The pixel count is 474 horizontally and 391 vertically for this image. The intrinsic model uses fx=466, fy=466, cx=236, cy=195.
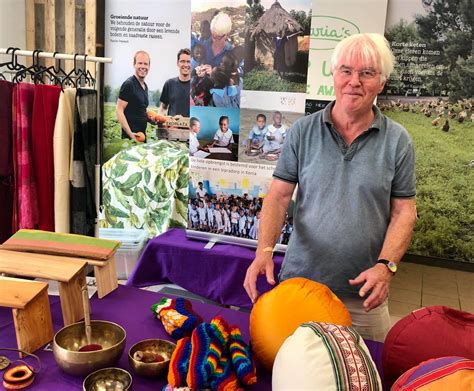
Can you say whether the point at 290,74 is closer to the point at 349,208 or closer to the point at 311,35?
the point at 311,35

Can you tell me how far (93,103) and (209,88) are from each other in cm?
96

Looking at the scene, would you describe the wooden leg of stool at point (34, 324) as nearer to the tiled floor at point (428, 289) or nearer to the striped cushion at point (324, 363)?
the striped cushion at point (324, 363)

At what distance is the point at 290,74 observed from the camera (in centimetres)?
319

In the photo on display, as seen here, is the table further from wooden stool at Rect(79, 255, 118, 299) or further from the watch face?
the watch face

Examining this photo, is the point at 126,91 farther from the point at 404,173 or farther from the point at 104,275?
the point at 404,173

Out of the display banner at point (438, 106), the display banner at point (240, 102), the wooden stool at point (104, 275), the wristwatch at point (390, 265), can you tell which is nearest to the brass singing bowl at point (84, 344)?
the wooden stool at point (104, 275)

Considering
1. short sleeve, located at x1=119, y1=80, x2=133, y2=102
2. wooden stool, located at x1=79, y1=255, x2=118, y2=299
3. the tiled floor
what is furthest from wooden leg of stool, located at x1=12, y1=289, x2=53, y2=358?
short sleeve, located at x1=119, y1=80, x2=133, y2=102

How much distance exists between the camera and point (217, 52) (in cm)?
333

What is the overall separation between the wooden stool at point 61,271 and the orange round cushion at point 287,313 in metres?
0.63

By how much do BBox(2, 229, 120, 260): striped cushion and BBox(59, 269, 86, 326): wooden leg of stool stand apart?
0.13m

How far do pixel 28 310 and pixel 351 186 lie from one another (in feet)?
3.78

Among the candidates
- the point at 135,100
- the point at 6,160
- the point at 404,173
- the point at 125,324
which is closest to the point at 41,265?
the point at 125,324

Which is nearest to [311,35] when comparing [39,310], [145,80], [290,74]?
[290,74]

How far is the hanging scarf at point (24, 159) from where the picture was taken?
2532mm
